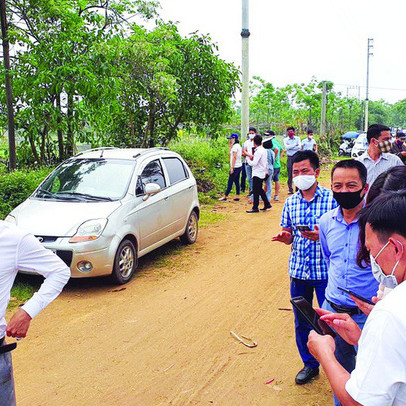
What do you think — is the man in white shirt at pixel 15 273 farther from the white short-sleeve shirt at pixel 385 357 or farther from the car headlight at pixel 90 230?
the car headlight at pixel 90 230

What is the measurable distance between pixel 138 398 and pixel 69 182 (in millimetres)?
4426

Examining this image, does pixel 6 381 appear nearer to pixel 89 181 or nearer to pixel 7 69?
pixel 89 181

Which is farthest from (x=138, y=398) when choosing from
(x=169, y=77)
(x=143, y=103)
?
(x=143, y=103)

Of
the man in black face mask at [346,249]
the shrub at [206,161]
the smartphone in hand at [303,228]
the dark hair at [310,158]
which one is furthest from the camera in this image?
the shrub at [206,161]

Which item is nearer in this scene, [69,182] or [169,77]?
[69,182]

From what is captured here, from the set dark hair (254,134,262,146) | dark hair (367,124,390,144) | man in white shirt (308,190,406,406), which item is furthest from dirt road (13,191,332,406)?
dark hair (254,134,262,146)

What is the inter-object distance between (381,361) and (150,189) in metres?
6.45

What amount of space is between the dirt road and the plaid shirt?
101 centimetres

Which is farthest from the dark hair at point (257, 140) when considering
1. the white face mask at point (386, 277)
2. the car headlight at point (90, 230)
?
the white face mask at point (386, 277)

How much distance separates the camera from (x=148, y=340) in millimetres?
5500

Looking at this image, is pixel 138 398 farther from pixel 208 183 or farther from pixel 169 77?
pixel 208 183

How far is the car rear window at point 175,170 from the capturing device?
356 inches

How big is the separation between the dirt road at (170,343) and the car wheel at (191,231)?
3.95 ft

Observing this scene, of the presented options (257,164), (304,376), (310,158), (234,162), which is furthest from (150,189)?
(234,162)
